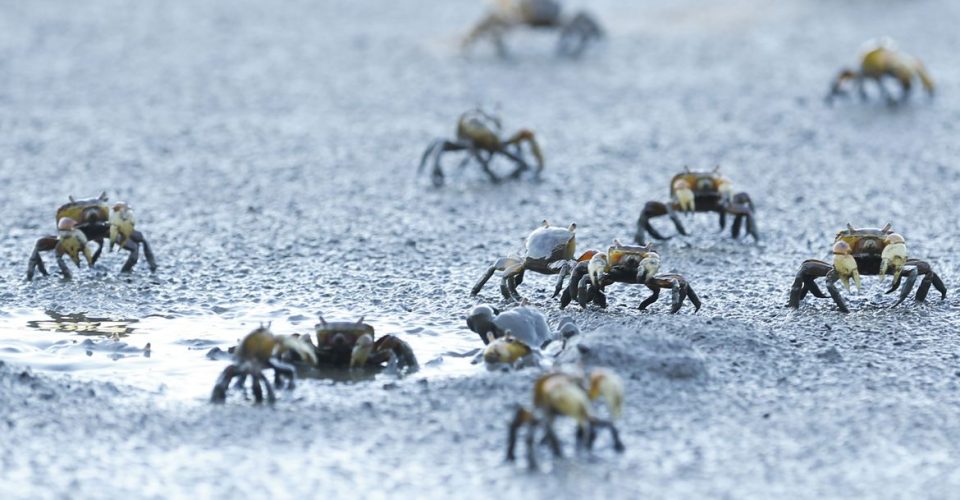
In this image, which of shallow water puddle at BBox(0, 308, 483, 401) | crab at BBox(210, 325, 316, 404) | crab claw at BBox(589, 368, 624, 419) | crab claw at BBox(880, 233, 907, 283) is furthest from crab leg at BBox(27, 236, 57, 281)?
crab claw at BBox(880, 233, 907, 283)

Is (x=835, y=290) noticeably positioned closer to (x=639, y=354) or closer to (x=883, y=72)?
(x=639, y=354)

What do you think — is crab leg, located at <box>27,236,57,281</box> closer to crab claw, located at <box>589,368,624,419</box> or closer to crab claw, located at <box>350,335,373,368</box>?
crab claw, located at <box>350,335,373,368</box>

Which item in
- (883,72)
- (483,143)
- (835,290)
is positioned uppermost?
(883,72)

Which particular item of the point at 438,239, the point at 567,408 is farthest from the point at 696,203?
the point at 567,408

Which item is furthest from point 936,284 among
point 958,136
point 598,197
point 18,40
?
point 18,40

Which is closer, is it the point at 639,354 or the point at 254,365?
the point at 254,365

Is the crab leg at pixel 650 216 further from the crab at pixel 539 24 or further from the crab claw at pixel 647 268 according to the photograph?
the crab at pixel 539 24

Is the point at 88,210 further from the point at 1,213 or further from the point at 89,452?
the point at 89,452
